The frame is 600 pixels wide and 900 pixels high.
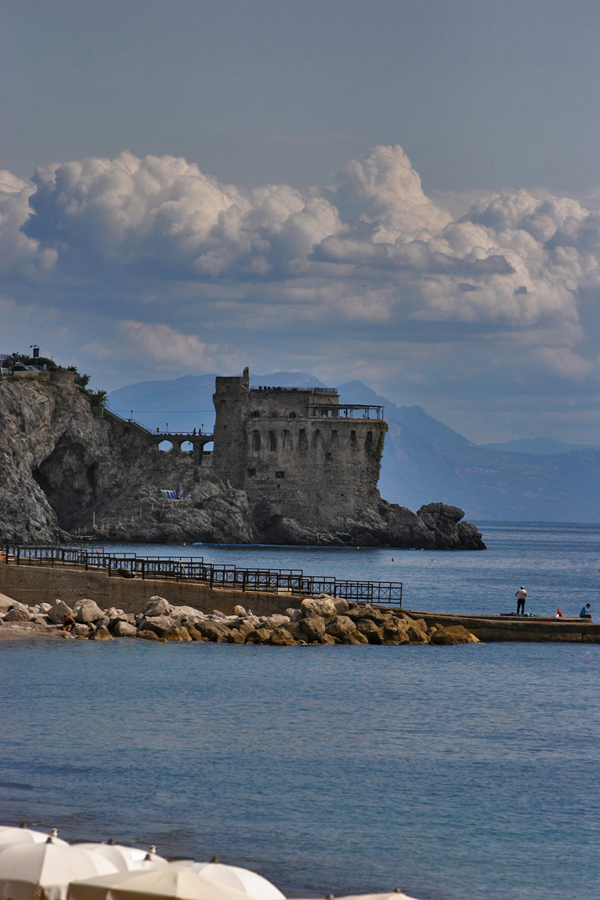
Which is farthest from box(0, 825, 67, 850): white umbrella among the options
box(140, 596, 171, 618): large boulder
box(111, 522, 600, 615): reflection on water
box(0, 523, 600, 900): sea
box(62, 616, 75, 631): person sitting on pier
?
box(111, 522, 600, 615): reflection on water

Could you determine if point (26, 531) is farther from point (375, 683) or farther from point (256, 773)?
point (256, 773)

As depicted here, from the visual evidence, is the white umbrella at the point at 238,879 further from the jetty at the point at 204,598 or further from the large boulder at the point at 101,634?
the jetty at the point at 204,598

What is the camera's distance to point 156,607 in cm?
3659

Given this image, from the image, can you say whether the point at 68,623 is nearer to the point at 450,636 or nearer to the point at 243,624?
the point at 243,624

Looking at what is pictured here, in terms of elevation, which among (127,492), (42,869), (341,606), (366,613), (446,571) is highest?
(127,492)

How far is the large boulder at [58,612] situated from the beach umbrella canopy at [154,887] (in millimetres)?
25718

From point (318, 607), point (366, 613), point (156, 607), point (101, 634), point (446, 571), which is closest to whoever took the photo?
point (101, 634)

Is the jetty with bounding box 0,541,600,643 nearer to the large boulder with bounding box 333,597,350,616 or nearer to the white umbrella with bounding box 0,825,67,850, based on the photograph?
the large boulder with bounding box 333,597,350,616

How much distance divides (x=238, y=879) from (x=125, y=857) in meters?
1.43

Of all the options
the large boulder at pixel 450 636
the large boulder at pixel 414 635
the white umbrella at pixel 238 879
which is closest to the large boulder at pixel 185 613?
the large boulder at pixel 414 635

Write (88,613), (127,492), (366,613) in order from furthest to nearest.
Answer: (127,492) < (366,613) < (88,613)

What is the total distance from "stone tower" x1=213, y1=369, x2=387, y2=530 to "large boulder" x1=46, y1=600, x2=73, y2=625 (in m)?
68.9

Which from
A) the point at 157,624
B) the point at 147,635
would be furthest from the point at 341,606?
the point at 147,635

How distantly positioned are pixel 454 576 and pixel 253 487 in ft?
100
